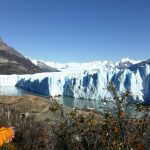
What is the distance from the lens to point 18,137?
453 inches

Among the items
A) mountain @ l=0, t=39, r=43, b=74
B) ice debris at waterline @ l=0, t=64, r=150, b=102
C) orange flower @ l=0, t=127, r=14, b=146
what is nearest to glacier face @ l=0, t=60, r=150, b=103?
ice debris at waterline @ l=0, t=64, r=150, b=102

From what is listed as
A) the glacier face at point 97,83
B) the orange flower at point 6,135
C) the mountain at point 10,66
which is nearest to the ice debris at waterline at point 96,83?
the glacier face at point 97,83

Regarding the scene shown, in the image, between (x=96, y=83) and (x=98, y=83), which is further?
(x=96, y=83)

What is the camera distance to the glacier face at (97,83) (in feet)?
145

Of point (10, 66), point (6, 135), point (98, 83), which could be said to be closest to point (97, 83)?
point (98, 83)

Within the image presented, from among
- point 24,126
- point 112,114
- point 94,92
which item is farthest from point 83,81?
point 112,114

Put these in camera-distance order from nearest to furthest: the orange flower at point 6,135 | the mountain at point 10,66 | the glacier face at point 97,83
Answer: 1. the orange flower at point 6,135
2. the glacier face at point 97,83
3. the mountain at point 10,66

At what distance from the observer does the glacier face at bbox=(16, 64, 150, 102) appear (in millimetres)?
44312

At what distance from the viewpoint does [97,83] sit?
162ft

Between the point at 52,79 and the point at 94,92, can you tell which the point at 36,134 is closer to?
the point at 94,92

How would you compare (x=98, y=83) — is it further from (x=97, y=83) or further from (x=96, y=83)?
(x=96, y=83)

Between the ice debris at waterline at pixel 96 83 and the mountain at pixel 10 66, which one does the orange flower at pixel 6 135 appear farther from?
the mountain at pixel 10 66

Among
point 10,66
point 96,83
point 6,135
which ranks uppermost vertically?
point 10,66

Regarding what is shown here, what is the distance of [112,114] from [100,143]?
2.01ft
